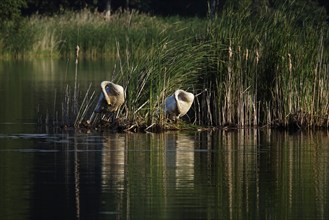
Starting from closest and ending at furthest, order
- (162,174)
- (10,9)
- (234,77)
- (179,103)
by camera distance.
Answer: (162,174) → (179,103) → (234,77) → (10,9)

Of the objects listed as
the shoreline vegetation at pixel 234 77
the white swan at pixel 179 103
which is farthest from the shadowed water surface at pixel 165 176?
the shoreline vegetation at pixel 234 77

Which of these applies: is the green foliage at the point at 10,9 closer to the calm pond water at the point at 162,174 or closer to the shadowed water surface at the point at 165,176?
the calm pond water at the point at 162,174

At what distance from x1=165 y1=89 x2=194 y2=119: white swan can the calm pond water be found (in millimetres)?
336

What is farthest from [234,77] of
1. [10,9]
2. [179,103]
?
[10,9]

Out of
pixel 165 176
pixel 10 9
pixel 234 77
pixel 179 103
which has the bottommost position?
pixel 165 176

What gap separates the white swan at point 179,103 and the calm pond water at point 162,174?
0.34m

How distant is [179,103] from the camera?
804 inches

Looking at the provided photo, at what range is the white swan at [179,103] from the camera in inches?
804

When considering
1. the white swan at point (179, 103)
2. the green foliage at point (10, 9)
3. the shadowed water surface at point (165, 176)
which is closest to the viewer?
the shadowed water surface at point (165, 176)

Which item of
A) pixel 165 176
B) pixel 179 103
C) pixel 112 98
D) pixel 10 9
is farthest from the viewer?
pixel 10 9

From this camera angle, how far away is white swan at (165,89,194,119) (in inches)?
804

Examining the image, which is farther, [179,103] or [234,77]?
[234,77]

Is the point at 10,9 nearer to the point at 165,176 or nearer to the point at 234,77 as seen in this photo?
the point at 234,77

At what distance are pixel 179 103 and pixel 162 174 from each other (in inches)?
189
